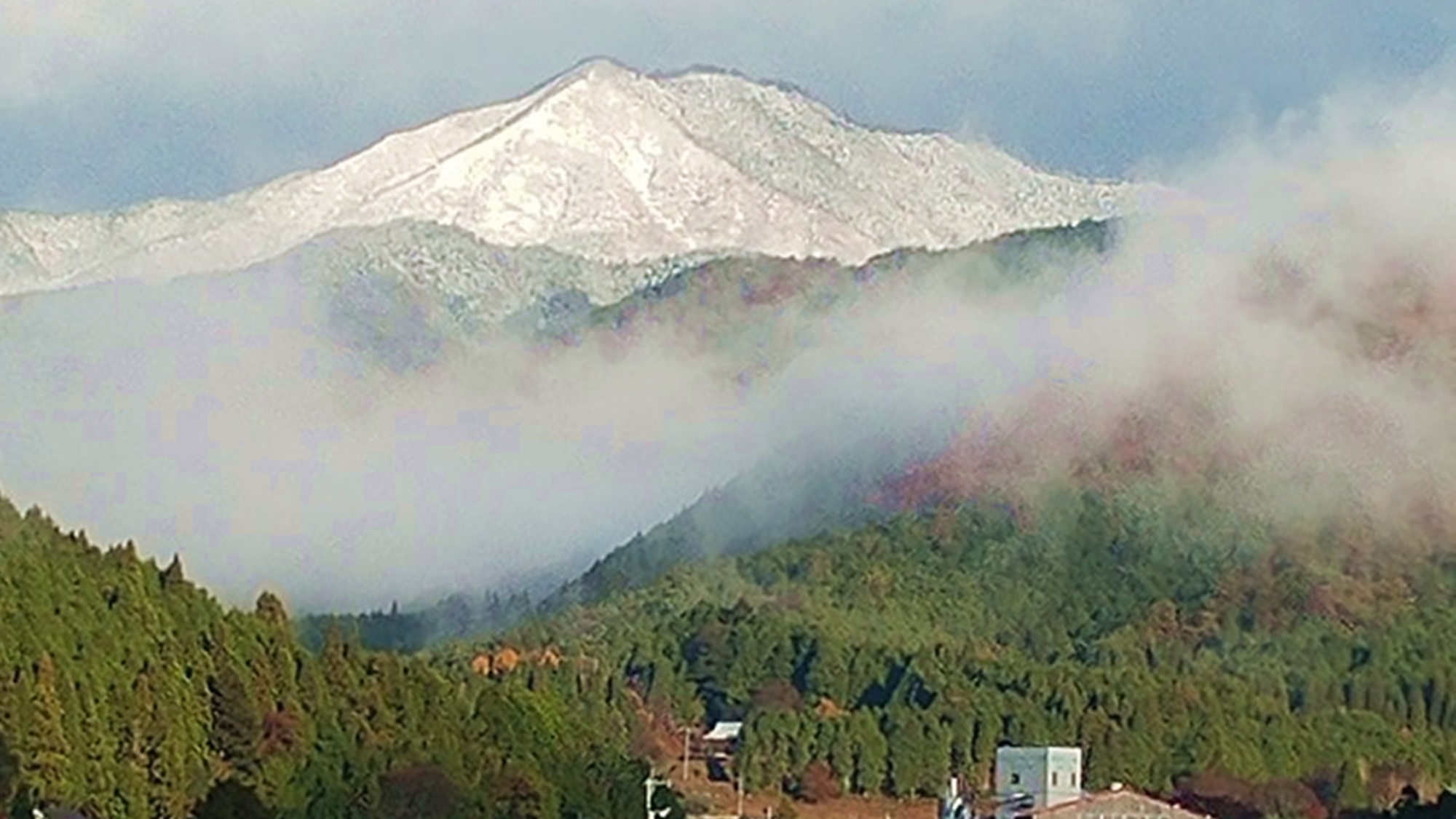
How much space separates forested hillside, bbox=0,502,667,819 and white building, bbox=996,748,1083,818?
24085 mm

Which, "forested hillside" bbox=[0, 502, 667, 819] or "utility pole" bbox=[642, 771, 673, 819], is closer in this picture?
"forested hillside" bbox=[0, 502, 667, 819]

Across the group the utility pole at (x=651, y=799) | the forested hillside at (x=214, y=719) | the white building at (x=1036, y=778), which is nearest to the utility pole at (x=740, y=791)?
the white building at (x=1036, y=778)

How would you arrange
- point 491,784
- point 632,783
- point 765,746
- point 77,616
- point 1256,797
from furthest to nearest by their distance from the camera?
point 765,746 → point 1256,797 → point 632,783 → point 491,784 → point 77,616

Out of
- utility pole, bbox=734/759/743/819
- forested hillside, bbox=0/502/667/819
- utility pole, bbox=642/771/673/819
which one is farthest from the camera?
utility pole, bbox=734/759/743/819

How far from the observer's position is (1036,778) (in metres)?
168

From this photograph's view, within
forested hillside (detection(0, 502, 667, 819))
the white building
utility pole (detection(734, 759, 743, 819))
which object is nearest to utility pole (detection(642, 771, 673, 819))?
forested hillside (detection(0, 502, 667, 819))

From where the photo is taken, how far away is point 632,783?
14512 cm

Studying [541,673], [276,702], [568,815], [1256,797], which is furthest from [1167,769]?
[276,702]

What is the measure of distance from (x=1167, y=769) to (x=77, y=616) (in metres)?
75.0

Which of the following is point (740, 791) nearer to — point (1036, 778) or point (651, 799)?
point (1036, 778)

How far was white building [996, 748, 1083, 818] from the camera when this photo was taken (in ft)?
537

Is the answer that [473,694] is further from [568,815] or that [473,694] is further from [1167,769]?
[1167,769]

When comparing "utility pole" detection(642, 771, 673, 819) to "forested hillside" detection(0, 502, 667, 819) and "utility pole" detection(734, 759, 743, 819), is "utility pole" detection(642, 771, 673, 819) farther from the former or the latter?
"utility pole" detection(734, 759, 743, 819)

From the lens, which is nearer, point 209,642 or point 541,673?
point 209,642
